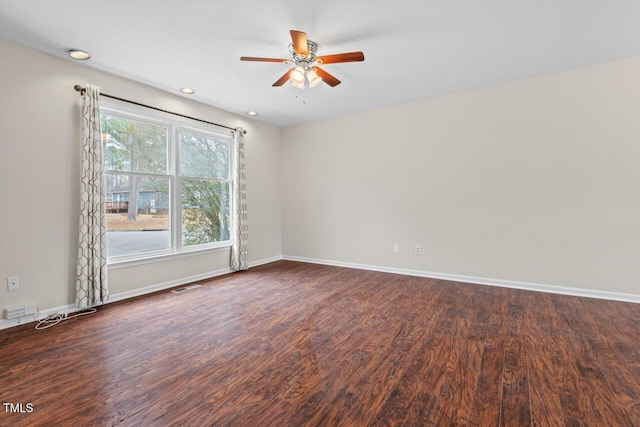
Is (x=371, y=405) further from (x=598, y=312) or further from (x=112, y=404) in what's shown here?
(x=598, y=312)

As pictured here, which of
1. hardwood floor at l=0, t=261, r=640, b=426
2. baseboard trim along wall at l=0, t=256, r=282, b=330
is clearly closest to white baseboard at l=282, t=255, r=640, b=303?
hardwood floor at l=0, t=261, r=640, b=426

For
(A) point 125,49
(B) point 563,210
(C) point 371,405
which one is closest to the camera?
(C) point 371,405

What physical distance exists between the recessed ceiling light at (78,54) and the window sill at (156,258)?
222 cm

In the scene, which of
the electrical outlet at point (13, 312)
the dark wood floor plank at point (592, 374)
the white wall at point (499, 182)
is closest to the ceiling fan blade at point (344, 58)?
the white wall at point (499, 182)

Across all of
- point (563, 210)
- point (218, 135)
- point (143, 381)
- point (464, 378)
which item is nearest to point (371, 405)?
point (464, 378)

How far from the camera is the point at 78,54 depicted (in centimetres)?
298

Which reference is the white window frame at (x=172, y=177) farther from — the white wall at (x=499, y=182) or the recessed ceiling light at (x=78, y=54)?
the white wall at (x=499, y=182)

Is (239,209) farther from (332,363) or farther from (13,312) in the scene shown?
(332,363)

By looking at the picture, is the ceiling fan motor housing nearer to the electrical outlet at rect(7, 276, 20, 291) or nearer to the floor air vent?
the floor air vent

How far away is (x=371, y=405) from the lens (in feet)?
5.47

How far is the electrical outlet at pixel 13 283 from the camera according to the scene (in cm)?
276

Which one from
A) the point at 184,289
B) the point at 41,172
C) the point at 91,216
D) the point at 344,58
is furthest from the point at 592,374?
the point at 41,172

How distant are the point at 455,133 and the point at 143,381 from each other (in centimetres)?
447

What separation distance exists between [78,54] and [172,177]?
5.40ft
